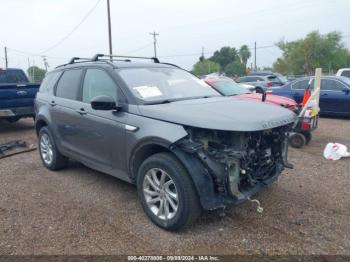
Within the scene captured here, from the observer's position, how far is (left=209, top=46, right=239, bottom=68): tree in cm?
9150

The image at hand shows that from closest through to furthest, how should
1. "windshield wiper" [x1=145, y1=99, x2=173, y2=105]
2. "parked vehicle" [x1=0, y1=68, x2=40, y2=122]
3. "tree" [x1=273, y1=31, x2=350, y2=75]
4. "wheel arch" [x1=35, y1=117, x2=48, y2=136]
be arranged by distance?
"windshield wiper" [x1=145, y1=99, x2=173, y2=105], "wheel arch" [x1=35, y1=117, x2=48, y2=136], "parked vehicle" [x1=0, y1=68, x2=40, y2=122], "tree" [x1=273, y1=31, x2=350, y2=75]

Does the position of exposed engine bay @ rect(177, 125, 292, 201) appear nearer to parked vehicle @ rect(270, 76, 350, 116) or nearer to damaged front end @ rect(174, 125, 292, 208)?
damaged front end @ rect(174, 125, 292, 208)

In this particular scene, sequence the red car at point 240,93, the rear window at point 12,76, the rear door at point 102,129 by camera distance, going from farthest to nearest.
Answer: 1. the rear window at point 12,76
2. the red car at point 240,93
3. the rear door at point 102,129

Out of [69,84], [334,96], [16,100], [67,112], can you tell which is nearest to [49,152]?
[67,112]

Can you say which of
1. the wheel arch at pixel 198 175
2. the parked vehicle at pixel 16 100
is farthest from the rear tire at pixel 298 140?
the parked vehicle at pixel 16 100

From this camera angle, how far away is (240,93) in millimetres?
9250

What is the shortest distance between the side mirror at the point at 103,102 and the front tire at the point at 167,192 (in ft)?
2.57

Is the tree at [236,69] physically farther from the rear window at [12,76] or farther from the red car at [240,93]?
the rear window at [12,76]

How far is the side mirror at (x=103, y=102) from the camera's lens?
150 inches

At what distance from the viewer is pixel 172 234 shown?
351cm

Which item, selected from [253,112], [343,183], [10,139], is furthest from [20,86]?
[343,183]

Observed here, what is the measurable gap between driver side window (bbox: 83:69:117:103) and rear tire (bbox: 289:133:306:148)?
173 inches

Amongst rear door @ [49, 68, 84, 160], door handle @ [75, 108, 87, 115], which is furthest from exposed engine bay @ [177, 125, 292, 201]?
rear door @ [49, 68, 84, 160]

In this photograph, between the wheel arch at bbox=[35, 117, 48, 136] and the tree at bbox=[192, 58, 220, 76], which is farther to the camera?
the tree at bbox=[192, 58, 220, 76]
